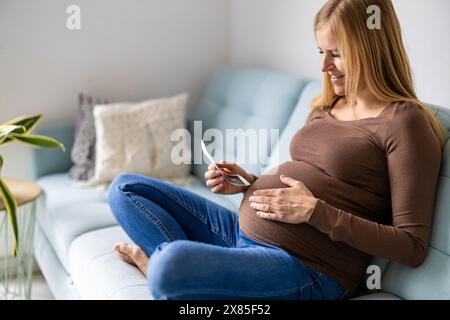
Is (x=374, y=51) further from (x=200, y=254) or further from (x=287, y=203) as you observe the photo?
(x=200, y=254)

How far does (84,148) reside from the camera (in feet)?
7.79

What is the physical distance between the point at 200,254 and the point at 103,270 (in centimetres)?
48

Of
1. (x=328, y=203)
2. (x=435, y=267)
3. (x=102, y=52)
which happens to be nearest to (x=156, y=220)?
(x=328, y=203)

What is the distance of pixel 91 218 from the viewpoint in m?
1.96

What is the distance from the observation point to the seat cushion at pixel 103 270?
4.76ft

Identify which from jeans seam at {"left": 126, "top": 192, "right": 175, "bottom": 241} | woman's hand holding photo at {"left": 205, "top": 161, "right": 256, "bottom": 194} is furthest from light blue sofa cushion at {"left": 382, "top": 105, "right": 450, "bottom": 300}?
jeans seam at {"left": 126, "top": 192, "right": 175, "bottom": 241}

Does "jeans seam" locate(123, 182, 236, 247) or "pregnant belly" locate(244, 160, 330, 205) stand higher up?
"pregnant belly" locate(244, 160, 330, 205)

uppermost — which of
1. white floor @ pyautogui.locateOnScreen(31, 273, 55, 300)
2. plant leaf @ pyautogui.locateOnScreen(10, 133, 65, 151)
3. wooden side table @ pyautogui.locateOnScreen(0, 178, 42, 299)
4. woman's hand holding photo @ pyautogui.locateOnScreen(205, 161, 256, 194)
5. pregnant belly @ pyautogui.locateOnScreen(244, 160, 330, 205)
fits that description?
plant leaf @ pyautogui.locateOnScreen(10, 133, 65, 151)

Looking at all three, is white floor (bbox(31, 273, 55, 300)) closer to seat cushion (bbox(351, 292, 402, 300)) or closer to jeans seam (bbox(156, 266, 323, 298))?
jeans seam (bbox(156, 266, 323, 298))

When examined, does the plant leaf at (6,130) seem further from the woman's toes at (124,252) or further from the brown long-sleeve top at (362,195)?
the brown long-sleeve top at (362,195)

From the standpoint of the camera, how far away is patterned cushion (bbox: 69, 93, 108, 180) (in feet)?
7.77

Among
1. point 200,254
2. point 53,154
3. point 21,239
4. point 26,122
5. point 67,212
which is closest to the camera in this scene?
point 200,254

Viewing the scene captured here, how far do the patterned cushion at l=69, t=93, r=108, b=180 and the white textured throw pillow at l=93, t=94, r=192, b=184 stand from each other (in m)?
0.07
